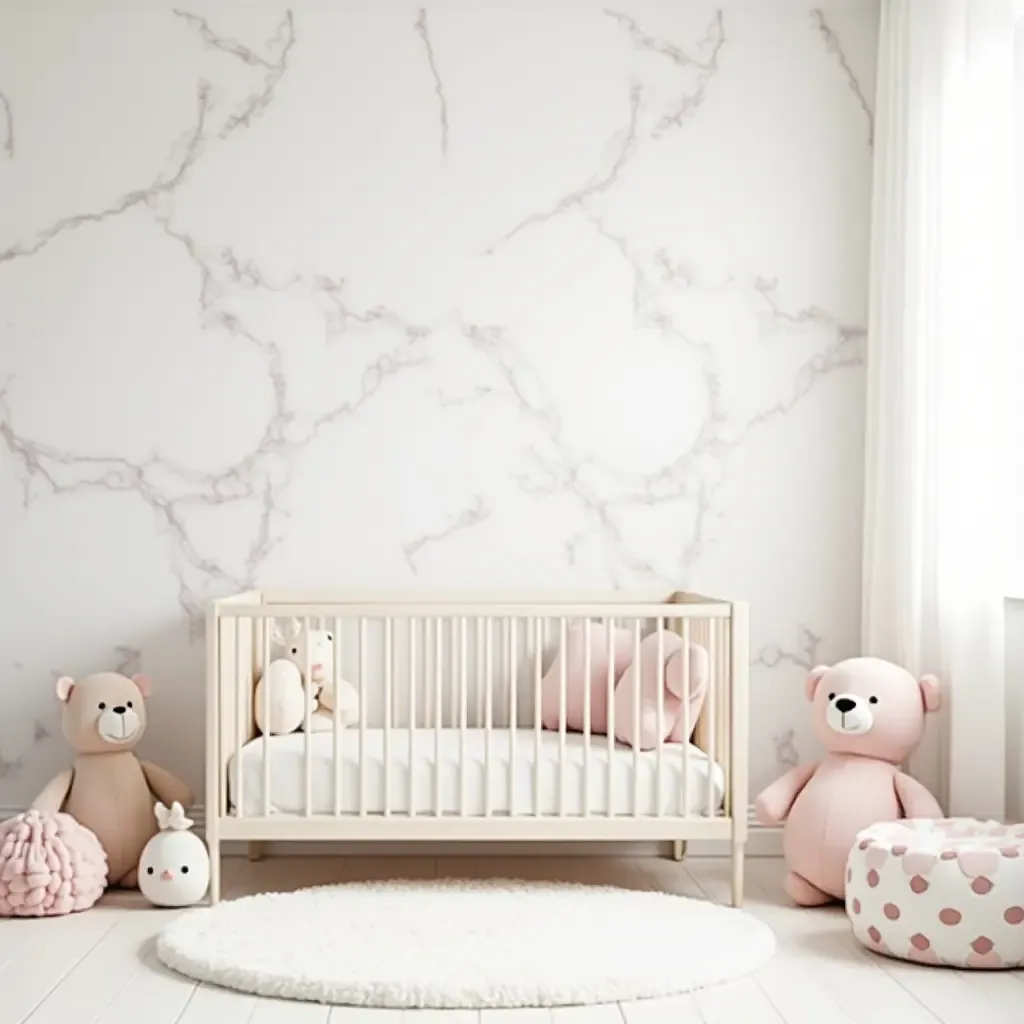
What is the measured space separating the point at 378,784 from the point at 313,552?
2.47 ft

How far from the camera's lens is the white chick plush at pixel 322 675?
3.53 metres

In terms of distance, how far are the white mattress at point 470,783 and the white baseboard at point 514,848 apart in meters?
0.55

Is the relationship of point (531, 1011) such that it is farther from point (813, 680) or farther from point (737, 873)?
point (813, 680)

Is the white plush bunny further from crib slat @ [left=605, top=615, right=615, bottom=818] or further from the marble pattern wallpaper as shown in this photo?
crib slat @ [left=605, top=615, right=615, bottom=818]

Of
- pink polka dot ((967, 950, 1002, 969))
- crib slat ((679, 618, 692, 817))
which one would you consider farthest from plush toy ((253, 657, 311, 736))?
pink polka dot ((967, 950, 1002, 969))

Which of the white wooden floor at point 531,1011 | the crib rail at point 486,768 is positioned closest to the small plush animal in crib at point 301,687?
the crib rail at point 486,768

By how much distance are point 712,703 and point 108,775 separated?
1.36 meters

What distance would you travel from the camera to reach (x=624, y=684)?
11.1 feet

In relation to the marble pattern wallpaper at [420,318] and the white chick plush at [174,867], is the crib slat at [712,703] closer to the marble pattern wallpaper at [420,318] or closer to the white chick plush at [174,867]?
the marble pattern wallpaper at [420,318]

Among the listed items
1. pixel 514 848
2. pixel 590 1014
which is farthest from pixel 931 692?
pixel 590 1014

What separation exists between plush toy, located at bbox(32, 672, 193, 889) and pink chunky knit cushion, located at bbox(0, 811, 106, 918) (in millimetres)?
131

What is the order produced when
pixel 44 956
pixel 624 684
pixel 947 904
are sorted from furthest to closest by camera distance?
pixel 624 684, pixel 44 956, pixel 947 904

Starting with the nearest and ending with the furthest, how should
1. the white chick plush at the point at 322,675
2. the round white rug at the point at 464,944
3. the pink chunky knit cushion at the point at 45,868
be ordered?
1. the round white rug at the point at 464,944
2. the pink chunky knit cushion at the point at 45,868
3. the white chick plush at the point at 322,675

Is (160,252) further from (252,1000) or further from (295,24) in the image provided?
(252,1000)
